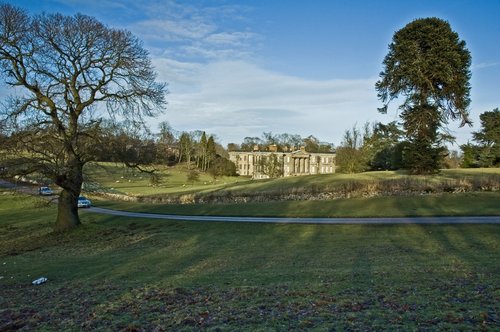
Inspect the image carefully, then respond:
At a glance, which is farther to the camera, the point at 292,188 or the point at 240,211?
the point at 292,188

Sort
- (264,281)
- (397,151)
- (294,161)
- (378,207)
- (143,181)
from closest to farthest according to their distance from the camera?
1. (264,281)
2. (378,207)
3. (397,151)
4. (143,181)
5. (294,161)

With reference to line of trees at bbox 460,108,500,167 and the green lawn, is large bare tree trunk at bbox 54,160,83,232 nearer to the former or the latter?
the green lawn

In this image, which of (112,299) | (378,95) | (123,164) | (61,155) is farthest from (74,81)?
(378,95)

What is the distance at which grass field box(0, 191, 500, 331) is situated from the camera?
597 cm

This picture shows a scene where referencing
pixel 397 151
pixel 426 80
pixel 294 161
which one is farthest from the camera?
pixel 294 161

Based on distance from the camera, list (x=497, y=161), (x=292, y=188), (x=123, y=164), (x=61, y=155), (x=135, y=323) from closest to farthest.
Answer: (x=135, y=323) < (x=61, y=155) < (x=123, y=164) < (x=292, y=188) < (x=497, y=161)

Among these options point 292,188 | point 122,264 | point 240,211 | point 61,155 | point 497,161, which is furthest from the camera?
point 497,161

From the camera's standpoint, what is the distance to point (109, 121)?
22781mm

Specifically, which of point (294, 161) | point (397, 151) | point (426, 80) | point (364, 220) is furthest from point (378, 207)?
point (294, 161)

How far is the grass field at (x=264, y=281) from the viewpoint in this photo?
5.97 meters

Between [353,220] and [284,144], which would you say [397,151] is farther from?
[284,144]

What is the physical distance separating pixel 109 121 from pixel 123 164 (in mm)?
3018

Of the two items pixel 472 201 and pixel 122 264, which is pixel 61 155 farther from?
pixel 472 201

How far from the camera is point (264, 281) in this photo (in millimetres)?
9336
